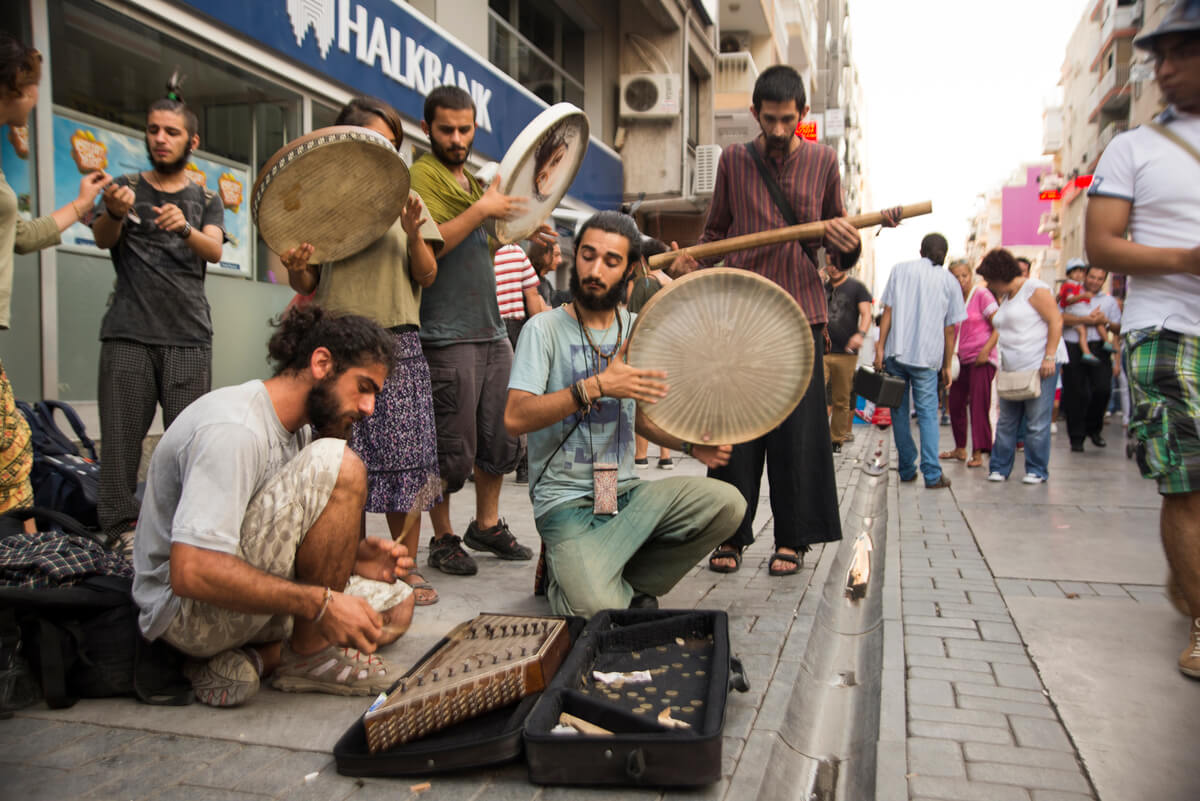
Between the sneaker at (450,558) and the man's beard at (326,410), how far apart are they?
1.56m

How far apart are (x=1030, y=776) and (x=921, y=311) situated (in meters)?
5.85

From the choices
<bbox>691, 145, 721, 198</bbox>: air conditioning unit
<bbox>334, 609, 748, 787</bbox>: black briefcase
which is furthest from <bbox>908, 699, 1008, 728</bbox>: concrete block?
<bbox>691, 145, 721, 198</bbox>: air conditioning unit

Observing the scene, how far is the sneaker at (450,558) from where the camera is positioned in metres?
3.90

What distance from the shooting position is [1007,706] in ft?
8.46

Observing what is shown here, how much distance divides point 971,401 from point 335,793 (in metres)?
7.82

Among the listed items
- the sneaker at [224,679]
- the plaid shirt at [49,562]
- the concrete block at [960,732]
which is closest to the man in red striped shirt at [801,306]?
the concrete block at [960,732]

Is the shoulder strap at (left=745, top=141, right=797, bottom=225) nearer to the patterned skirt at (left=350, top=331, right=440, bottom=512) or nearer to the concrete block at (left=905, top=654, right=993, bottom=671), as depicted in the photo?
the patterned skirt at (left=350, top=331, right=440, bottom=512)

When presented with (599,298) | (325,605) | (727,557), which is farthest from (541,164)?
(325,605)

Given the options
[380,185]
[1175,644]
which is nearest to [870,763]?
[1175,644]

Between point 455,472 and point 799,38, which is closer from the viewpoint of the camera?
point 455,472

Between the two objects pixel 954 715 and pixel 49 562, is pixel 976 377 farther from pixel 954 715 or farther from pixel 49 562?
pixel 49 562

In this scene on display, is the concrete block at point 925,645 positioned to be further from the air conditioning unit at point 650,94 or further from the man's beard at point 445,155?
the air conditioning unit at point 650,94

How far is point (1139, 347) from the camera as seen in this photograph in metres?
2.87

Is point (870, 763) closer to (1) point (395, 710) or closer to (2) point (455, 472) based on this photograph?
(1) point (395, 710)
